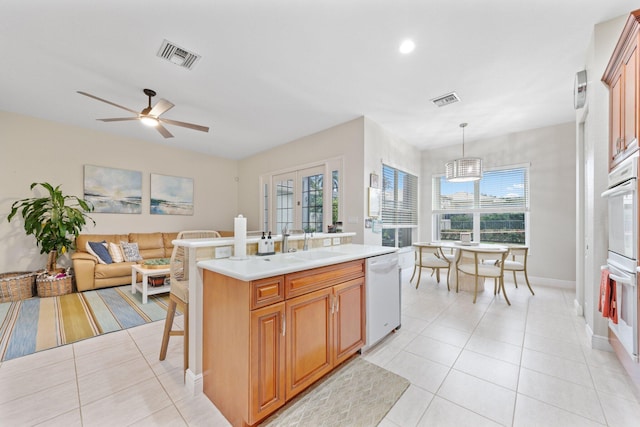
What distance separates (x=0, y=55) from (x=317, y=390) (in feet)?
14.3

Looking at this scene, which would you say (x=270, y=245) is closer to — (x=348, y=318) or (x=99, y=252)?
(x=348, y=318)

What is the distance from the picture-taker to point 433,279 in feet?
15.8

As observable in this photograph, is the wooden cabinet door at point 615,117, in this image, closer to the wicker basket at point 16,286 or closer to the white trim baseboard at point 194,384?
the white trim baseboard at point 194,384

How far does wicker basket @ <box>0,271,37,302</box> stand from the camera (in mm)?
3412

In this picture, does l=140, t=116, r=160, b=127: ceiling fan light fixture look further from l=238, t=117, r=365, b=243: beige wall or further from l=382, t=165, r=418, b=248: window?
l=382, t=165, r=418, b=248: window

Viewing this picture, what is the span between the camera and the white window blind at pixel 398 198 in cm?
469

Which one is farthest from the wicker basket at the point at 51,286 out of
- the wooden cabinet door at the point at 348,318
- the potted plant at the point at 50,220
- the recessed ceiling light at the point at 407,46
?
the recessed ceiling light at the point at 407,46

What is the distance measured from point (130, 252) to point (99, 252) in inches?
17.4

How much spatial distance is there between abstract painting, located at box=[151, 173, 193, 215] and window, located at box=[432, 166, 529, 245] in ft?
19.1

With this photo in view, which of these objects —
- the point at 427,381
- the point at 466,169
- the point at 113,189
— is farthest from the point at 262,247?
the point at 113,189

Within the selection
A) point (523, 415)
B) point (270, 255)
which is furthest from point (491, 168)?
point (270, 255)

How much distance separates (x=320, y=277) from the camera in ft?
5.70

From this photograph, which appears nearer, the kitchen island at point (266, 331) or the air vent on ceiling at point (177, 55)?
the kitchen island at point (266, 331)

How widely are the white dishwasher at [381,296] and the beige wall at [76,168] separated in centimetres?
519
